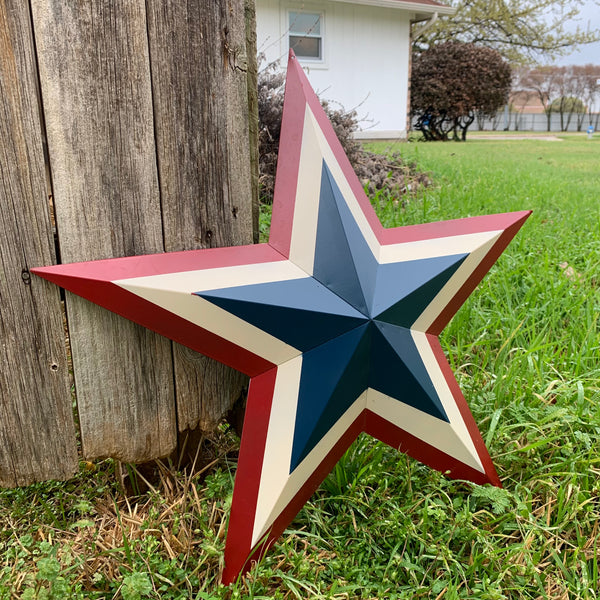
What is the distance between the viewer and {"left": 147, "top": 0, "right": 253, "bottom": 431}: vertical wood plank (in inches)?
51.5

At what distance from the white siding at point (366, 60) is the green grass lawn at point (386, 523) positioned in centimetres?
1056

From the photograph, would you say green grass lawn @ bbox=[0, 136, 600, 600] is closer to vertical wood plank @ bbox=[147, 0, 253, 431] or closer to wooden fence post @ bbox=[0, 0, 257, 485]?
wooden fence post @ bbox=[0, 0, 257, 485]

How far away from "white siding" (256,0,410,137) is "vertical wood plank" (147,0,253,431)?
10.4 meters

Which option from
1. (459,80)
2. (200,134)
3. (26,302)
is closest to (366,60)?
(459,80)

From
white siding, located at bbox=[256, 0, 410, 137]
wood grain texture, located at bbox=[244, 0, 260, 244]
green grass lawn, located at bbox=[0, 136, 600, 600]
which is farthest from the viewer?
white siding, located at bbox=[256, 0, 410, 137]

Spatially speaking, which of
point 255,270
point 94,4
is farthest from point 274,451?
point 94,4

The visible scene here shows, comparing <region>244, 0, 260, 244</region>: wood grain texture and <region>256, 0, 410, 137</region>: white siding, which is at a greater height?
<region>256, 0, 410, 137</region>: white siding

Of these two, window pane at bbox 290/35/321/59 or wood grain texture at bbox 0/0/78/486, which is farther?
window pane at bbox 290/35/321/59

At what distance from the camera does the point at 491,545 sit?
1.36 meters

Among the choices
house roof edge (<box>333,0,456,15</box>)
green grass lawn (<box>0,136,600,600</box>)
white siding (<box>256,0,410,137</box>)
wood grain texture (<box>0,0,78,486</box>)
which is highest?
house roof edge (<box>333,0,456,15</box>)

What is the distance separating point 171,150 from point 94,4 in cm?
36

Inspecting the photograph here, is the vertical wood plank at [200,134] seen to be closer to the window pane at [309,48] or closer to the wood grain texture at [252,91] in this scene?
the wood grain texture at [252,91]

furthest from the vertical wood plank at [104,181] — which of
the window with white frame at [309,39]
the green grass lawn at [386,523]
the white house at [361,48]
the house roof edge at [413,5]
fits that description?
the house roof edge at [413,5]

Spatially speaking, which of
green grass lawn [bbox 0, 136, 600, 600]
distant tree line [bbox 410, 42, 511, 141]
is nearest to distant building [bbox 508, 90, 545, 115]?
distant tree line [bbox 410, 42, 511, 141]
